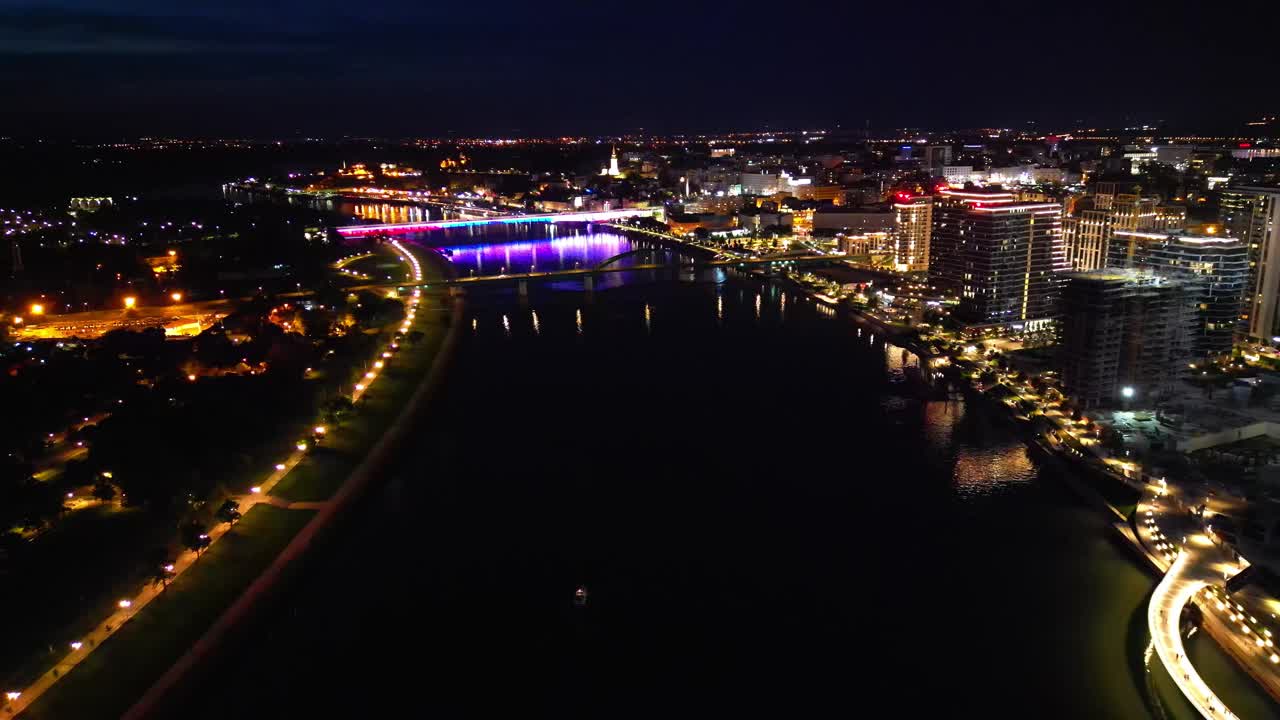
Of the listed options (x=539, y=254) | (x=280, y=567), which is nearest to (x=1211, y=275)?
(x=280, y=567)

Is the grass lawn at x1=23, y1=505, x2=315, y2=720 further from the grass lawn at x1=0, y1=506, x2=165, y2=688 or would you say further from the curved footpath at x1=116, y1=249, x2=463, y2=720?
the grass lawn at x1=0, y1=506, x2=165, y2=688

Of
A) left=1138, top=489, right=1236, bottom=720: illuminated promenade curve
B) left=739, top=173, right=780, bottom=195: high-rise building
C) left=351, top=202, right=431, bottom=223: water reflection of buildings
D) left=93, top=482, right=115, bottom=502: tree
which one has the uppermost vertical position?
left=739, top=173, right=780, bottom=195: high-rise building

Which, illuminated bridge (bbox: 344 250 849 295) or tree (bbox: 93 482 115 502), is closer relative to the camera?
tree (bbox: 93 482 115 502)

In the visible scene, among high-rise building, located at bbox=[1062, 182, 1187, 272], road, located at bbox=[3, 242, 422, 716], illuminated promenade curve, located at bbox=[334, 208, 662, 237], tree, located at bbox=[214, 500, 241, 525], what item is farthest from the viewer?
illuminated promenade curve, located at bbox=[334, 208, 662, 237]

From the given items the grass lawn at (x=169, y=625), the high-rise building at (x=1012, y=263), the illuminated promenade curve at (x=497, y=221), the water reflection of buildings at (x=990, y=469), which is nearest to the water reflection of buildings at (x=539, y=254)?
the illuminated promenade curve at (x=497, y=221)

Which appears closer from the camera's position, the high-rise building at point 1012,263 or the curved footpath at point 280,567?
the curved footpath at point 280,567

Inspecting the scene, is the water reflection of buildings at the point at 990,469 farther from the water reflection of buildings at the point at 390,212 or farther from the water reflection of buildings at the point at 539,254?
the water reflection of buildings at the point at 390,212

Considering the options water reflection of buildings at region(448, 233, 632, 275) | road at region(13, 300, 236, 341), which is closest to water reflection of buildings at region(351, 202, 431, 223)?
water reflection of buildings at region(448, 233, 632, 275)
